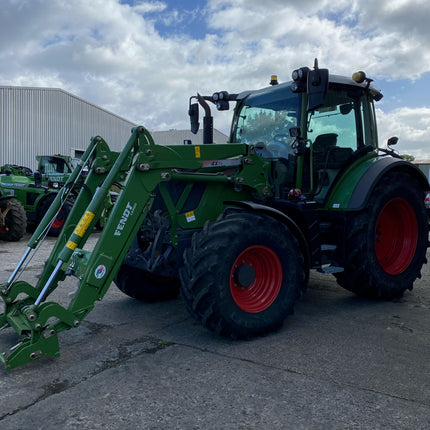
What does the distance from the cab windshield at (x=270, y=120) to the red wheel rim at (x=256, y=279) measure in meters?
1.39

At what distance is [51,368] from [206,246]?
146 cm

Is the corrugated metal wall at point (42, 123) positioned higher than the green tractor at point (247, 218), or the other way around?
the corrugated metal wall at point (42, 123)

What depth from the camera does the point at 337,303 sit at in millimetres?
5242

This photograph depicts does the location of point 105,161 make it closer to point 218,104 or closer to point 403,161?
point 218,104

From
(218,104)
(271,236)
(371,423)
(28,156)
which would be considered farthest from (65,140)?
(371,423)

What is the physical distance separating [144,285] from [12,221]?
22.9 ft

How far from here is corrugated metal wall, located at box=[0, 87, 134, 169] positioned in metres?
23.3

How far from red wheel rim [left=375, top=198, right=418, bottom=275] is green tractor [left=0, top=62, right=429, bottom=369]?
1cm

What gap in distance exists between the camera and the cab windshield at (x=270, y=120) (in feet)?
16.6

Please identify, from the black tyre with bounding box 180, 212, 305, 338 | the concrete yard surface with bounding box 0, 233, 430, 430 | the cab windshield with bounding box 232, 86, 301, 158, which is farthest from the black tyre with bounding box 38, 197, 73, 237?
the black tyre with bounding box 180, 212, 305, 338

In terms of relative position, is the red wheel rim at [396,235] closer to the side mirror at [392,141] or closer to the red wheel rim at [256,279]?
the side mirror at [392,141]

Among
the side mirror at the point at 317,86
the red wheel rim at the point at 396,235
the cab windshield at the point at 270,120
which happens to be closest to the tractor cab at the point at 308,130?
the cab windshield at the point at 270,120

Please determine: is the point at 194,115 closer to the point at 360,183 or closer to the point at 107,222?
the point at 360,183

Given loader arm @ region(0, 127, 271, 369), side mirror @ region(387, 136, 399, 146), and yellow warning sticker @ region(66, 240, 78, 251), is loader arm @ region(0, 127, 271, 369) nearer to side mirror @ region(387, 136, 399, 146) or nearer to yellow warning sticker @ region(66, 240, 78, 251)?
yellow warning sticker @ region(66, 240, 78, 251)
